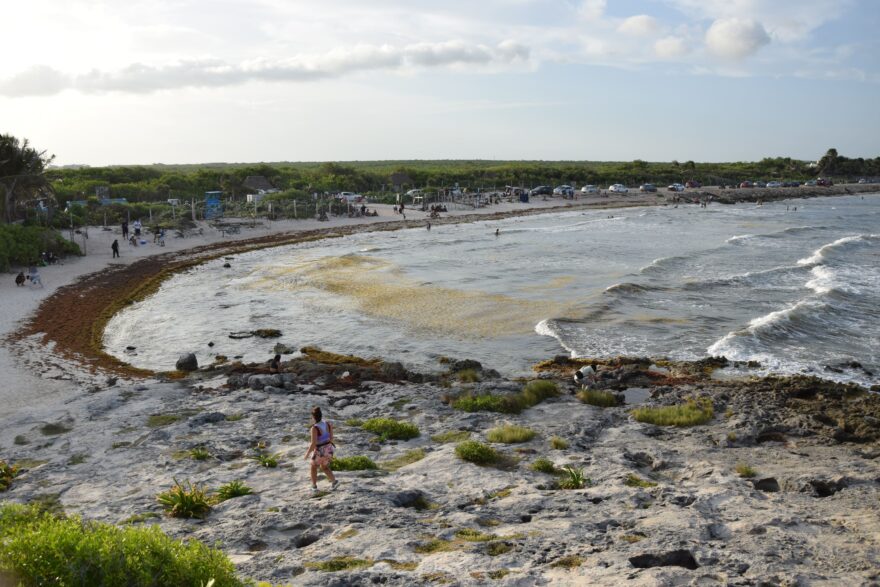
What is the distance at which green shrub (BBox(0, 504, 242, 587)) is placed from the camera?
6938 mm

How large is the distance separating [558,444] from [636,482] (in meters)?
2.44

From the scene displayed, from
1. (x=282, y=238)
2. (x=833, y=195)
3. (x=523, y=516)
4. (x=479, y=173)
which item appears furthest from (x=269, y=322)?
(x=833, y=195)

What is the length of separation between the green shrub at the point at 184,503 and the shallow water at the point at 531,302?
37.4 ft

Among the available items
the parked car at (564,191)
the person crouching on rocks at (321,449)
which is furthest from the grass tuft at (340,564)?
the parked car at (564,191)

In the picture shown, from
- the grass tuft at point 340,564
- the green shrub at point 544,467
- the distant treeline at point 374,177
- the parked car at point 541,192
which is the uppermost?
the distant treeline at point 374,177

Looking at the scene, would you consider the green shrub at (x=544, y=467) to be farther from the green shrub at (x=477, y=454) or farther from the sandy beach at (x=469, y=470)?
the green shrub at (x=477, y=454)

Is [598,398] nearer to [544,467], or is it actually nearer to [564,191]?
[544,467]

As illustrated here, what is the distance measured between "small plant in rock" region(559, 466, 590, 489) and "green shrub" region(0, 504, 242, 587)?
647 cm

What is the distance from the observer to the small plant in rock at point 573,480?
12.2 m

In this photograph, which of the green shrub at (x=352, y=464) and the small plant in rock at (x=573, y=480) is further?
the green shrub at (x=352, y=464)

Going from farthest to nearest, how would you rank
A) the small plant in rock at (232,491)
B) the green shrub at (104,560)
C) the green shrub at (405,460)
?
1. the green shrub at (405,460)
2. the small plant in rock at (232,491)
3. the green shrub at (104,560)

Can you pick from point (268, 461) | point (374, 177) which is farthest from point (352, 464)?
point (374, 177)

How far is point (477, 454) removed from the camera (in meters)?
13.5

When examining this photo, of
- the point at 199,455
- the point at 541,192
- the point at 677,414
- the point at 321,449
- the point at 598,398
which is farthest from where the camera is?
the point at 541,192
